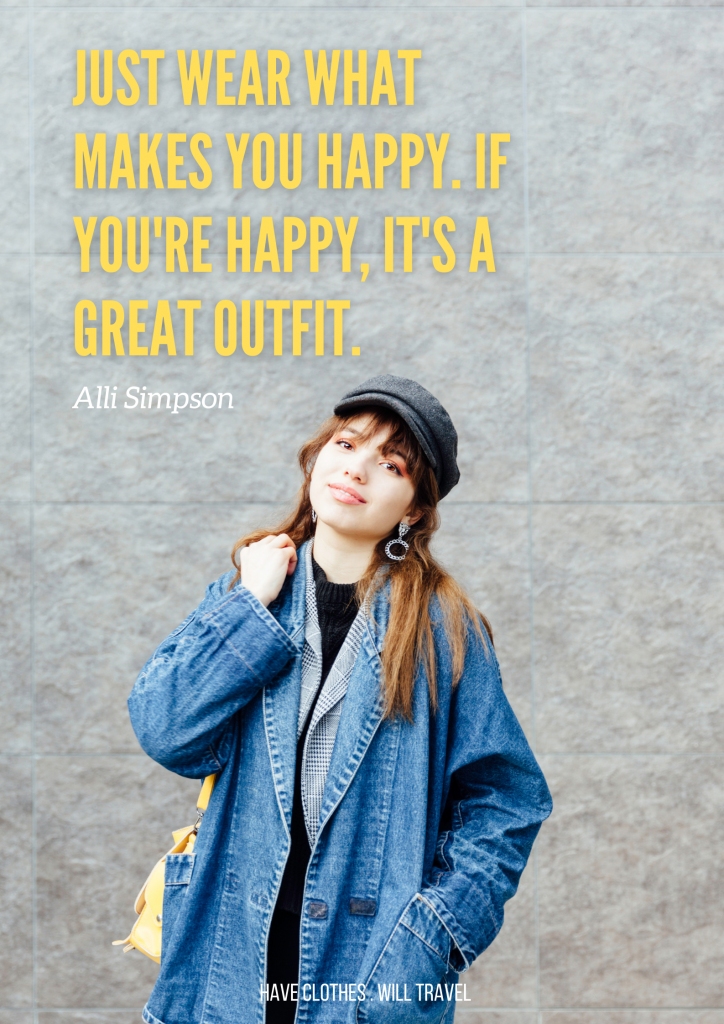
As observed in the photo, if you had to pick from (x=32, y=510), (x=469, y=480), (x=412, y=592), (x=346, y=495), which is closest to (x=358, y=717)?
(x=412, y=592)

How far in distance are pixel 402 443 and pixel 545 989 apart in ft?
5.65

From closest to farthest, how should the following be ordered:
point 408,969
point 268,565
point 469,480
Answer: point 408,969, point 268,565, point 469,480

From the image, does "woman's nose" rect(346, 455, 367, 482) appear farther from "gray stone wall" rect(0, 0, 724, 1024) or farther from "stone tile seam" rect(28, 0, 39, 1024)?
"stone tile seam" rect(28, 0, 39, 1024)

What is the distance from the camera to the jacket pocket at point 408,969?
1178 mm

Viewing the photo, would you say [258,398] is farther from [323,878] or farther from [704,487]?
[323,878]

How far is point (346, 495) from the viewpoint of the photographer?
1262mm

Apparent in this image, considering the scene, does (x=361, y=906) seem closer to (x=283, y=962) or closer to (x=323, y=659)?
(x=283, y=962)

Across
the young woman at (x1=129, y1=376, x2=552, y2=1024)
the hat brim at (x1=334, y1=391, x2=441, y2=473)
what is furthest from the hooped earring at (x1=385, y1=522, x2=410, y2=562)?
the hat brim at (x1=334, y1=391, x2=441, y2=473)

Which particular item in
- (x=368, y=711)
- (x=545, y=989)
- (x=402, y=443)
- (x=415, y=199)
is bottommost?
(x=545, y=989)

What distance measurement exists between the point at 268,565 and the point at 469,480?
3.71 ft

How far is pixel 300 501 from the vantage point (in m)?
1.46

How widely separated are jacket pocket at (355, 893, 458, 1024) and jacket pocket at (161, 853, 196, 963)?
0.94 feet

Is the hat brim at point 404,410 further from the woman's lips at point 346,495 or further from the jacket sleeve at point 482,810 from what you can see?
the jacket sleeve at point 482,810

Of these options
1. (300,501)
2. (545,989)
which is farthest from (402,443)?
(545,989)
